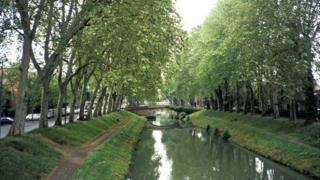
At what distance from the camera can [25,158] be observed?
71.2 feet

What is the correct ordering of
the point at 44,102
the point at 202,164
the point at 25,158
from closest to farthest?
the point at 25,158 < the point at 44,102 < the point at 202,164

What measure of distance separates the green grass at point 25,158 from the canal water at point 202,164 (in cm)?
614

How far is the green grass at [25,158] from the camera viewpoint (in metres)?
19.1

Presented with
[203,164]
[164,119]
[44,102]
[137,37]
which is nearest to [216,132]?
[203,164]

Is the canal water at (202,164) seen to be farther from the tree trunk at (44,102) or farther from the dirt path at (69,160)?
the tree trunk at (44,102)

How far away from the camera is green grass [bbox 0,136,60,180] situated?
19.1 metres

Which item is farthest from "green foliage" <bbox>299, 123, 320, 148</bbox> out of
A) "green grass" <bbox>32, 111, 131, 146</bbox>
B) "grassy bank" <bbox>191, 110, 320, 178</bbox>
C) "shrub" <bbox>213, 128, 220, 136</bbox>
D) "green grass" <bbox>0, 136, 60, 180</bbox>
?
"shrub" <bbox>213, 128, 220, 136</bbox>

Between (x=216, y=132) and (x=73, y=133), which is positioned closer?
(x=73, y=133)

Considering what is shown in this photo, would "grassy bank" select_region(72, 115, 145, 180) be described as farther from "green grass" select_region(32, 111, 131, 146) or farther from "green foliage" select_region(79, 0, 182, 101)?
"green foliage" select_region(79, 0, 182, 101)

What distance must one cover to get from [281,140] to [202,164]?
23.2 ft

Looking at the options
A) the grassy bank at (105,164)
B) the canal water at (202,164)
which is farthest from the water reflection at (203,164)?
the grassy bank at (105,164)

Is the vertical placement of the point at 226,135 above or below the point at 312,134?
below

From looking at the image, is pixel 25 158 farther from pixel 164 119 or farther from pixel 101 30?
pixel 164 119

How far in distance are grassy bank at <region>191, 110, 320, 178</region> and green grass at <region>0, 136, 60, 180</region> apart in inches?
648
